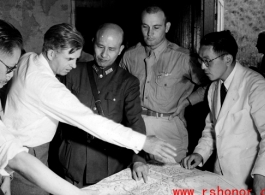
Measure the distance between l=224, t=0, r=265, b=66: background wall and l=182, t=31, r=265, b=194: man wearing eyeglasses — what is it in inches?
48.1

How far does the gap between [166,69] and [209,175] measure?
143 centimetres

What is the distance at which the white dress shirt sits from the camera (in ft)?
6.59

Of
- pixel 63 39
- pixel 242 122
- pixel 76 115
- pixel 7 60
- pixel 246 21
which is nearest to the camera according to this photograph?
pixel 7 60

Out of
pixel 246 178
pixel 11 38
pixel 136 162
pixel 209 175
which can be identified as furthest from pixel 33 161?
pixel 246 178

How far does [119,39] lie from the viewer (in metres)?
2.78

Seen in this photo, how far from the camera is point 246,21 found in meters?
3.83

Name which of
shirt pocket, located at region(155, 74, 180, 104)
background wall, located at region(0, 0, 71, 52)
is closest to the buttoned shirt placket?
shirt pocket, located at region(155, 74, 180, 104)

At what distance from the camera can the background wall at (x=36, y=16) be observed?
4922 millimetres

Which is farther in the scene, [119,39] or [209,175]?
[119,39]

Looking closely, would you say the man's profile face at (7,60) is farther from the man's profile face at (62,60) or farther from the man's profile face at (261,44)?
the man's profile face at (261,44)

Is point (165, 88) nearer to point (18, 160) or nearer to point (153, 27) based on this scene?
point (153, 27)

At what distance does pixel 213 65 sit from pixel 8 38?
5.55ft

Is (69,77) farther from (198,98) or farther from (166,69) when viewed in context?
(198,98)

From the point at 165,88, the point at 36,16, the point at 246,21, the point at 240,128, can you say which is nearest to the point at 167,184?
the point at 240,128
